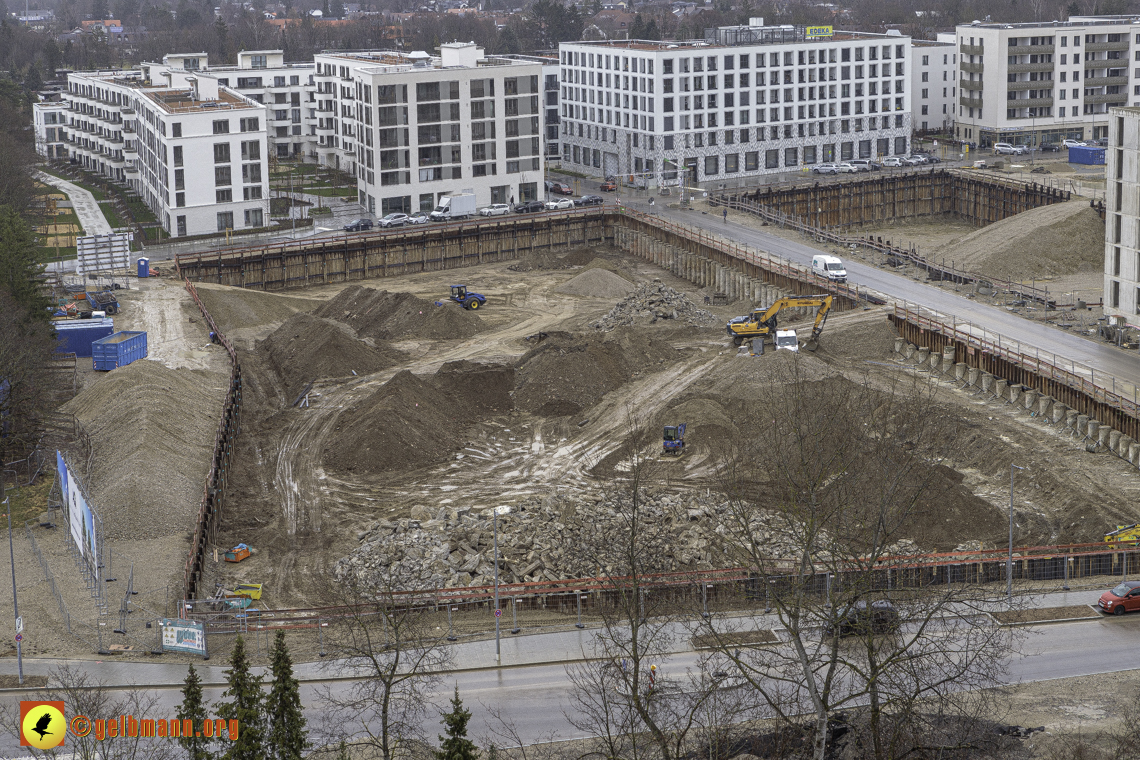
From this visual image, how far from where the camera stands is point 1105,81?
499ft

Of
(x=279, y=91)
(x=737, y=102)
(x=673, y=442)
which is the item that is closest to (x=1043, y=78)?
(x=737, y=102)

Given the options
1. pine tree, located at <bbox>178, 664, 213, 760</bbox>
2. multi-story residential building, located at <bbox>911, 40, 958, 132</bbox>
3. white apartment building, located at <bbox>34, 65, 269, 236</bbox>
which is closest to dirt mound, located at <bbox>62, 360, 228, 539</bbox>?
pine tree, located at <bbox>178, 664, 213, 760</bbox>

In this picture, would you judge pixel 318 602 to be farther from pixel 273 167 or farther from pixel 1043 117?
pixel 1043 117

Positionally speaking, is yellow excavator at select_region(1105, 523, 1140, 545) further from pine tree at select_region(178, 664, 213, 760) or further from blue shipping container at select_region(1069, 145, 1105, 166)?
blue shipping container at select_region(1069, 145, 1105, 166)

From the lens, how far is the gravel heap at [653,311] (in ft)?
281

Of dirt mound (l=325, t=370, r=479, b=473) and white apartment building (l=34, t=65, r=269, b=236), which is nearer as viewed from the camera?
dirt mound (l=325, t=370, r=479, b=473)

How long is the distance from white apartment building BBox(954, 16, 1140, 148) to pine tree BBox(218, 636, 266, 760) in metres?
134

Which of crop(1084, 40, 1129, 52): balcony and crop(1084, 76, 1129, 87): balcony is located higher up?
crop(1084, 40, 1129, 52): balcony

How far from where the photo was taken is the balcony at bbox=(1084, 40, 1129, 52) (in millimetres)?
150525

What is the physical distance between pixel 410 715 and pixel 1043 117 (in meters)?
134

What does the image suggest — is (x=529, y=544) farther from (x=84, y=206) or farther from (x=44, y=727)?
(x=84, y=206)

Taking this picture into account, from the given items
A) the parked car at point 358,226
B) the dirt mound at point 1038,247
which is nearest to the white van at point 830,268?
the dirt mound at point 1038,247

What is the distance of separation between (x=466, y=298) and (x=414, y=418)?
28914 mm

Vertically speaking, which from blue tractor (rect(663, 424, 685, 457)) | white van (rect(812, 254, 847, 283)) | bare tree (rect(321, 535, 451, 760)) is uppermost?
white van (rect(812, 254, 847, 283))
